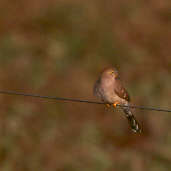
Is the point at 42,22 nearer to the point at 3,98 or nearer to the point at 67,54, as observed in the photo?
the point at 67,54

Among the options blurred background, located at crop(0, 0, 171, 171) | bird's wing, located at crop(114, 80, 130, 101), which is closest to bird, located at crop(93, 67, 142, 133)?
bird's wing, located at crop(114, 80, 130, 101)

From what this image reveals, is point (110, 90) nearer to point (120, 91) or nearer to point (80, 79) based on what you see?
point (120, 91)

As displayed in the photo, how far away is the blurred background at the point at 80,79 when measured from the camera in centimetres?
1794

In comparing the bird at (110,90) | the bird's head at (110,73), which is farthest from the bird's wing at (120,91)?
the bird's head at (110,73)

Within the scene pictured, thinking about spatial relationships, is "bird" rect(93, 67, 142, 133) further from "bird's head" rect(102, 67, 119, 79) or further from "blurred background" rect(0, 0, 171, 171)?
"blurred background" rect(0, 0, 171, 171)

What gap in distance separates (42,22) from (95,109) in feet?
18.6

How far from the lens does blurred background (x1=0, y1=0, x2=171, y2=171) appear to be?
17.9 m

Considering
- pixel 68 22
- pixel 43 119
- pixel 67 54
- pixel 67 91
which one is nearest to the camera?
pixel 43 119

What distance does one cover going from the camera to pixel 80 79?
68.3ft

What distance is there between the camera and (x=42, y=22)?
24.5 m

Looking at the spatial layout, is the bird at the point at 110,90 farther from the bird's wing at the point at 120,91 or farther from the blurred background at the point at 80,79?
the blurred background at the point at 80,79

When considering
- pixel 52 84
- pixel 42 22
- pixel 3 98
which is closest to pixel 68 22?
pixel 42 22

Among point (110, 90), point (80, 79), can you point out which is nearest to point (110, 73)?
point (110, 90)

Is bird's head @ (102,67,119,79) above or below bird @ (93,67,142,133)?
above
